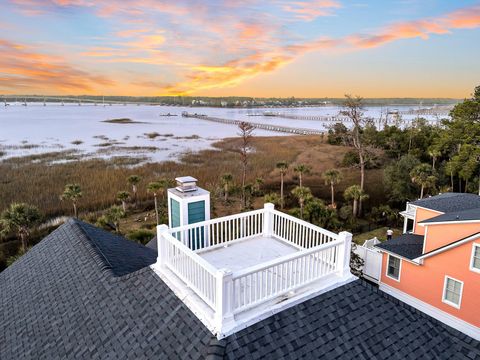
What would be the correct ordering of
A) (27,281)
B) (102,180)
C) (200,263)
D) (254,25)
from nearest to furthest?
(200,263) < (27,281) < (254,25) < (102,180)

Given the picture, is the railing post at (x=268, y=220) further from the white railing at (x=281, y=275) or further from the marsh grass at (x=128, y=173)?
the marsh grass at (x=128, y=173)

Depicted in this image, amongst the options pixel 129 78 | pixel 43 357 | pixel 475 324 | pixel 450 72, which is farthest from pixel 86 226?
A: pixel 129 78

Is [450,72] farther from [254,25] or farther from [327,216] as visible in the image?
[327,216]

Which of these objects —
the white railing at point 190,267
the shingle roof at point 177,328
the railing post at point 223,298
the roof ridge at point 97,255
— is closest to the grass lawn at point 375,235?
the shingle roof at point 177,328

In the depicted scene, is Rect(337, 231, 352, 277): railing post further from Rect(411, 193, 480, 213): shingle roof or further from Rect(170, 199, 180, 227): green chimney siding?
Rect(411, 193, 480, 213): shingle roof

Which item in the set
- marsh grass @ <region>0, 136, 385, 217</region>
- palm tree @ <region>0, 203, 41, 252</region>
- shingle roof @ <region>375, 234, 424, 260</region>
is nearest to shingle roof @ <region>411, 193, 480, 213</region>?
shingle roof @ <region>375, 234, 424, 260</region>
